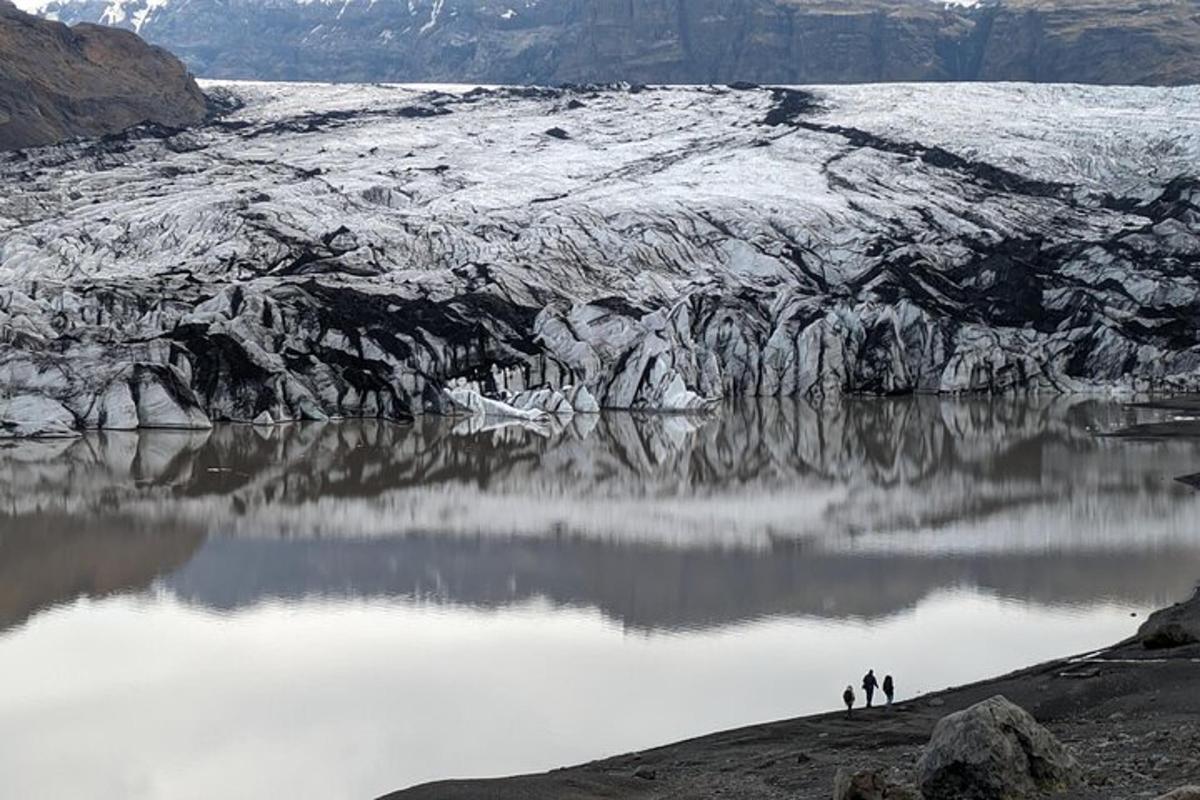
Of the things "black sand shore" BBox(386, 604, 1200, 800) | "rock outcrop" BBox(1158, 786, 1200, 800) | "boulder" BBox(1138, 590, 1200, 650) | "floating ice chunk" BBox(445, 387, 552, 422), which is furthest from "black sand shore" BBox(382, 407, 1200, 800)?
"floating ice chunk" BBox(445, 387, 552, 422)

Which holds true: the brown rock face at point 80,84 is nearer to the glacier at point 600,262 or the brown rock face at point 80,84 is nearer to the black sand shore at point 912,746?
the glacier at point 600,262

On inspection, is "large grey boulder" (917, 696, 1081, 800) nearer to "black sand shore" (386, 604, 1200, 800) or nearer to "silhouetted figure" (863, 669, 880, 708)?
"black sand shore" (386, 604, 1200, 800)

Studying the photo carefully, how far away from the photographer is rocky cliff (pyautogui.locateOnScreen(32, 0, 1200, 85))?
75.5 m

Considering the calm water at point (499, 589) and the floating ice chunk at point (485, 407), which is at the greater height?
the floating ice chunk at point (485, 407)

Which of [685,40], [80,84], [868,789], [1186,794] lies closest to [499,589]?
[868,789]

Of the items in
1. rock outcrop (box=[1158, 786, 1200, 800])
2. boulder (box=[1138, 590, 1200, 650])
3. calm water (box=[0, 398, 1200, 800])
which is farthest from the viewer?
boulder (box=[1138, 590, 1200, 650])

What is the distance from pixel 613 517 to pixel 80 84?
154 feet

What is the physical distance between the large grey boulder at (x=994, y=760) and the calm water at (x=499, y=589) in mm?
3223

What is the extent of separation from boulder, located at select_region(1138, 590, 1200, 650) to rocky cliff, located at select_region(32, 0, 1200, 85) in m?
61.7

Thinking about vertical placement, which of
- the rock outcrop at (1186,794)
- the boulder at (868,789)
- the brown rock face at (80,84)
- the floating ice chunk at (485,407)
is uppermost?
the brown rock face at (80,84)

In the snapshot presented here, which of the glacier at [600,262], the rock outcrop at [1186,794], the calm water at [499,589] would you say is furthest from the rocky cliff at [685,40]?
the rock outcrop at [1186,794]

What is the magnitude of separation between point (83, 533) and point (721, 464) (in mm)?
10995

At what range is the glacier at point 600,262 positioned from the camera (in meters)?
30.6

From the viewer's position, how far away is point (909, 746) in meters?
8.85
